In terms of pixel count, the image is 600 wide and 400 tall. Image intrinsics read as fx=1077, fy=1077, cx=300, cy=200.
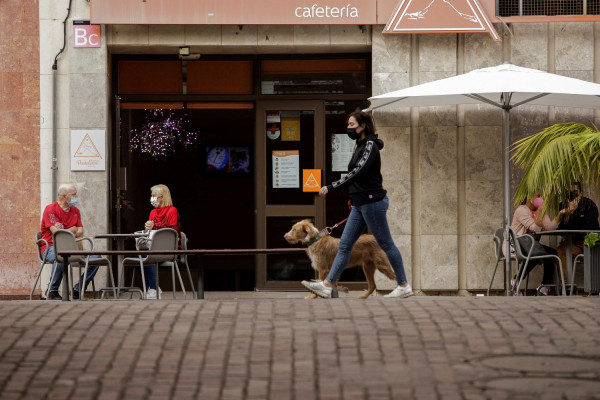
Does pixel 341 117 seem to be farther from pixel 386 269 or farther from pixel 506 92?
pixel 386 269

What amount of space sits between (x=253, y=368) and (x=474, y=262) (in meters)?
7.49

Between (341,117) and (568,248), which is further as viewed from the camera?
(341,117)

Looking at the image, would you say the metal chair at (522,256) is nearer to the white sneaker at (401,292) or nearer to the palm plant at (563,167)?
the palm plant at (563,167)

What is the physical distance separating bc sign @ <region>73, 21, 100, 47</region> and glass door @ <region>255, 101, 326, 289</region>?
2404 mm

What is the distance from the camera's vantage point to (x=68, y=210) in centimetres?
1353

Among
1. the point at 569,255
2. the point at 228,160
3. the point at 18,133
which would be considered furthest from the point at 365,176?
the point at 228,160

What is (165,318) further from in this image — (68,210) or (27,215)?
(27,215)

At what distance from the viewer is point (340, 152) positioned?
14922mm

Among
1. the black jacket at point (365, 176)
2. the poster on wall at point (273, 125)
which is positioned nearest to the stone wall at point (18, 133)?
the poster on wall at point (273, 125)

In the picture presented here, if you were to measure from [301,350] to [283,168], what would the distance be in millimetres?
7288

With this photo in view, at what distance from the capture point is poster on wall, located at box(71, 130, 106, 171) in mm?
14406

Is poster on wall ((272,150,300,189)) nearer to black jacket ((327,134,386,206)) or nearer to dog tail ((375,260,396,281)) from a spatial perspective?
dog tail ((375,260,396,281))

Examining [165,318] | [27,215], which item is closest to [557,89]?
[165,318]

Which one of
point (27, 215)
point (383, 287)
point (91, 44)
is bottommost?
point (383, 287)
